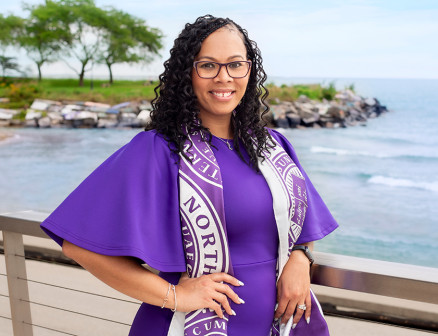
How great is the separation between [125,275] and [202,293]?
0.15 metres

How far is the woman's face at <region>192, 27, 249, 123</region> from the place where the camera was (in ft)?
3.41

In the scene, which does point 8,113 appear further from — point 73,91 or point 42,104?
point 73,91

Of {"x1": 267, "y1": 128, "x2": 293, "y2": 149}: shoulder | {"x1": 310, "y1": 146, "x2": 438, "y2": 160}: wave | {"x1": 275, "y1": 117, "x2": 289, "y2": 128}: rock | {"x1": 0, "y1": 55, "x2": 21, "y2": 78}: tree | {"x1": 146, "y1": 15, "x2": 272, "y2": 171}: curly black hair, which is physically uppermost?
{"x1": 146, "y1": 15, "x2": 272, "y2": 171}: curly black hair

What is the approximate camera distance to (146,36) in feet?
82.1

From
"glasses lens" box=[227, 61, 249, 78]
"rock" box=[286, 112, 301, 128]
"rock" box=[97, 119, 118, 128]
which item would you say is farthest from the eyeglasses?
"rock" box=[97, 119, 118, 128]

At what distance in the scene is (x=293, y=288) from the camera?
1.05 m

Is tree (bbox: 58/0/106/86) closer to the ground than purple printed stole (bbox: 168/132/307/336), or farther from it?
farther from it

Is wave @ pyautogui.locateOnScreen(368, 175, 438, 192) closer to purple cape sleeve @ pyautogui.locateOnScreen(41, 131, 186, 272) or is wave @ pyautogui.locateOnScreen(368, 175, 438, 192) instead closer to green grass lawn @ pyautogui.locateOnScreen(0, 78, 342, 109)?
green grass lawn @ pyautogui.locateOnScreen(0, 78, 342, 109)

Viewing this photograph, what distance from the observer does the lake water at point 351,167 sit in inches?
842

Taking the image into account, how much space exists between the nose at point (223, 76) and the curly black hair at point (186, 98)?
0.06 meters

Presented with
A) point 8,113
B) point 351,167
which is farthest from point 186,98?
point 351,167

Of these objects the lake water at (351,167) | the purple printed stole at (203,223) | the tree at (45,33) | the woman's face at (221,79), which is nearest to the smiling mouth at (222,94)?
the woman's face at (221,79)

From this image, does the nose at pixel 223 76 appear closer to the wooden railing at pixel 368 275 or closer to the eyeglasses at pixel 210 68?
the eyeglasses at pixel 210 68

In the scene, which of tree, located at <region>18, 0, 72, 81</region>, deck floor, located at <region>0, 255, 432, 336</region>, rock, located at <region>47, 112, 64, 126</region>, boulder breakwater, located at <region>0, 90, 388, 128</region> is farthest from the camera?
tree, located at <region>18, 0, 72, 81</region>
